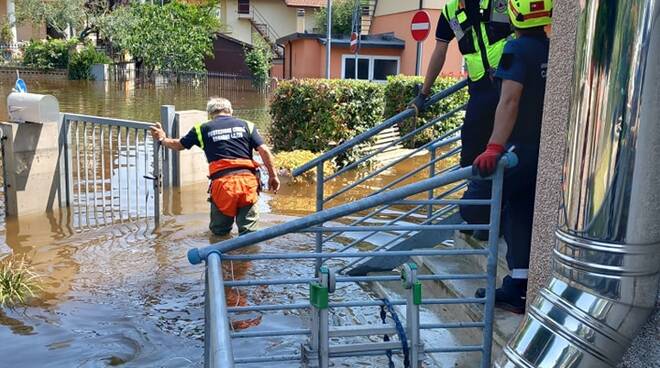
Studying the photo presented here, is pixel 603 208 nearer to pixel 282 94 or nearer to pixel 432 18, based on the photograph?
pixel 282 94

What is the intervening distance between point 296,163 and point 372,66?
20.5 metres

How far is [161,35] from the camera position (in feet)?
113

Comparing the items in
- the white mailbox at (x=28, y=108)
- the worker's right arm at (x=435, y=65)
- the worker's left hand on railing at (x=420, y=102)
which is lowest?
the white mailbox at (x=28, y=108)

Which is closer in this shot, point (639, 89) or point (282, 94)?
point (639, 89)

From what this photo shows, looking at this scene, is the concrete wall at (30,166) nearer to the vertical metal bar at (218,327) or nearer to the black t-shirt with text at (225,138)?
the black t-shirt with text at (225,138)

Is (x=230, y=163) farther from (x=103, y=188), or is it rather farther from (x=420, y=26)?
(x=420, y=26)

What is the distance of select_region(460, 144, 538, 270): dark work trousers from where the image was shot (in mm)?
3314

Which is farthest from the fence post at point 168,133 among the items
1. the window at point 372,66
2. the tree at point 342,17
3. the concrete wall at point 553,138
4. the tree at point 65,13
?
the tree at point 342,17

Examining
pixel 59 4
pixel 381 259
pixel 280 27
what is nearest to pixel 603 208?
pixel 381 259

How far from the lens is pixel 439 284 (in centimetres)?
415

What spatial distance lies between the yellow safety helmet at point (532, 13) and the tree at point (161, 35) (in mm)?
33121

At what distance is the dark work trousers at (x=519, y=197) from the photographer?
3.31 meters

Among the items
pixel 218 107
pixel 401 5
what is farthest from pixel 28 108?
pixel 401 5

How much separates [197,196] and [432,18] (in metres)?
19.3
